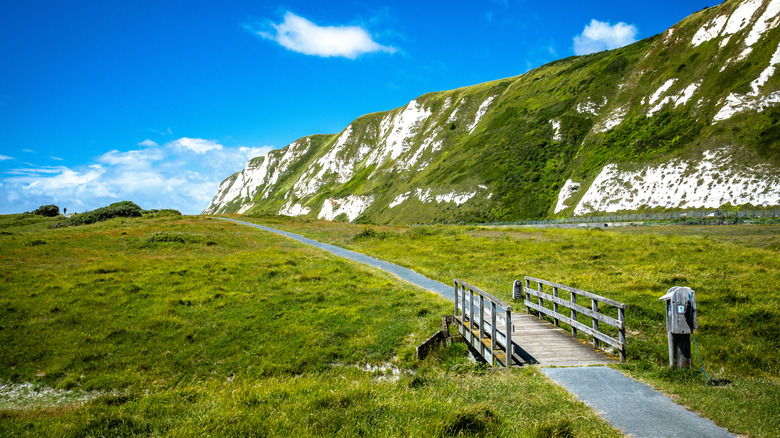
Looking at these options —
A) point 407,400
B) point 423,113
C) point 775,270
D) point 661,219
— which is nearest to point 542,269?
point 775,270

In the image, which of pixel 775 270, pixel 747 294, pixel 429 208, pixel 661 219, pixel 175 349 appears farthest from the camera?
pixel 429 208

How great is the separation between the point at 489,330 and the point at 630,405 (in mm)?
4853

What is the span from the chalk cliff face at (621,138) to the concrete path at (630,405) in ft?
216

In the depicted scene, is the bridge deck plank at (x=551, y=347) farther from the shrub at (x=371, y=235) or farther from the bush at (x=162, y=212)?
the bush at (x=162, y=212)

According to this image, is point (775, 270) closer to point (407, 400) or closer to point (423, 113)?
point (407, 400)

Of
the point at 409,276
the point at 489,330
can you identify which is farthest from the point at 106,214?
the point at 489,330

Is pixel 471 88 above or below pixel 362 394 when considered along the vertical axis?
above

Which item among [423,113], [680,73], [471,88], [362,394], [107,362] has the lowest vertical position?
[107,362]

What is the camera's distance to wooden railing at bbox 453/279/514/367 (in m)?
10.2

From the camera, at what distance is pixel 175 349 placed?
13.9 m

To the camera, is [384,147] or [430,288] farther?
[384,147]

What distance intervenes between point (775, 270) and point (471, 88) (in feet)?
575

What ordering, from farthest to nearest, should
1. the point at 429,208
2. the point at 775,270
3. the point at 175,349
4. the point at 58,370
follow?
the point at 429,208, the point at 775,270, the point at 175,349, the point at 58,370

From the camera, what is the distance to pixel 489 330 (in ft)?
39.6
